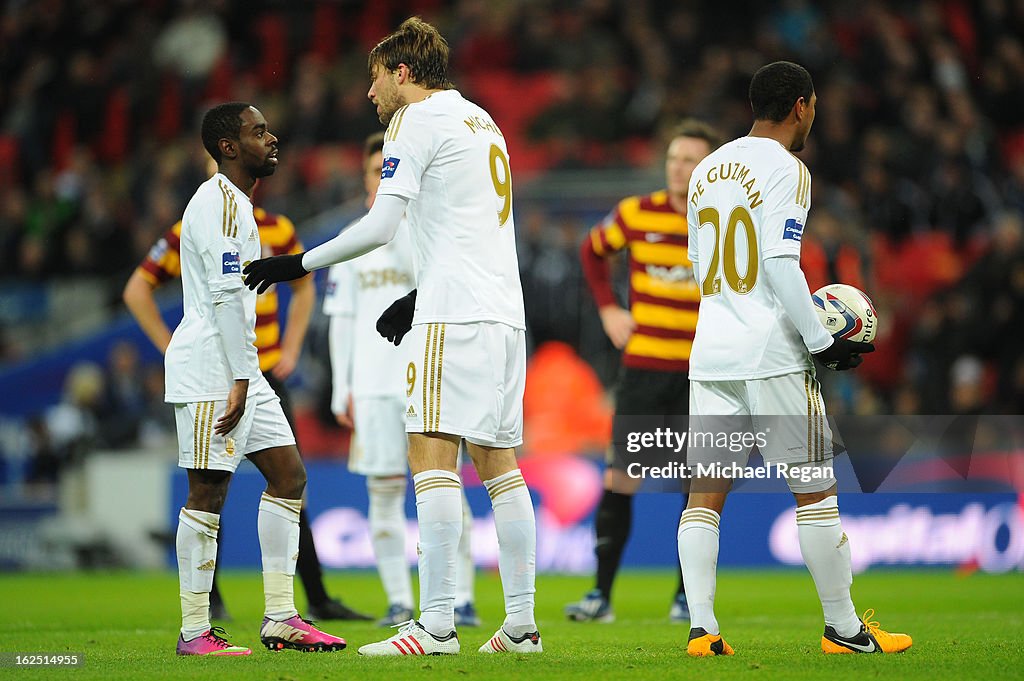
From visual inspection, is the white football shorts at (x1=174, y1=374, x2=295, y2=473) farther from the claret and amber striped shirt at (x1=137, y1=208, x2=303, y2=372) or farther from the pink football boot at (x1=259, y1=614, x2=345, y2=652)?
the claret and amber striped shirt at (x1=137, y1=208, x2=303, y2=372)

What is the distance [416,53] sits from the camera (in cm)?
542

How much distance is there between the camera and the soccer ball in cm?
535

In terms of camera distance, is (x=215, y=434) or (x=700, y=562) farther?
(x=215, y=434)

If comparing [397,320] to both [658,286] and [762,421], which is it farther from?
[658,286]

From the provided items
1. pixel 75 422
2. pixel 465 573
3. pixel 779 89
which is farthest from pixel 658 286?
pixel 75 422

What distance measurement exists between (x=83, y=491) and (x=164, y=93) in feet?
25.8

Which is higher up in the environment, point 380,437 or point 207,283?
point 207,283

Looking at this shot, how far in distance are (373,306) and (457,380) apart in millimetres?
2503

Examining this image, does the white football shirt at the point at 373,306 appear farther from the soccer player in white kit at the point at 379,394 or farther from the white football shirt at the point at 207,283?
the white football shirt at the point at 207,283

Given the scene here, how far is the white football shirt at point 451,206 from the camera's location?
17.3ft

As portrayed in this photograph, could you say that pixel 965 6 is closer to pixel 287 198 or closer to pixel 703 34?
pixel 703 34

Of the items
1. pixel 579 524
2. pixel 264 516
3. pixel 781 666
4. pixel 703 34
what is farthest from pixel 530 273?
pixel 781 666

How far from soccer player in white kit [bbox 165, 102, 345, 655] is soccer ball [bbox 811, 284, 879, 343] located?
2.28m

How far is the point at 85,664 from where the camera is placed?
5.29 m
